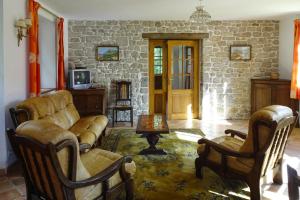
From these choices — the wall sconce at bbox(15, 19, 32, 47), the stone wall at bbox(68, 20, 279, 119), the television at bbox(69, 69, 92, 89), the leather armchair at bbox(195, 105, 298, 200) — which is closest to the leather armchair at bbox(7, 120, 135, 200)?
the leather armchair at bbox(195, 105, 298, 200)

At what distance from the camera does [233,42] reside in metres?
7.45

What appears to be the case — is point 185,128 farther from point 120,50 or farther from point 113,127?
point 120,50

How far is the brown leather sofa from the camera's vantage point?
3520mm

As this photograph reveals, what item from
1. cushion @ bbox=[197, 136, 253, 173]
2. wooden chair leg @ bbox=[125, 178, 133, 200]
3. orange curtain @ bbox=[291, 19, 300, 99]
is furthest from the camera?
orange curtain @ bbox=[291, 19, 300, 99]

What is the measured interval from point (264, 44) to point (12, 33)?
5.93 metres

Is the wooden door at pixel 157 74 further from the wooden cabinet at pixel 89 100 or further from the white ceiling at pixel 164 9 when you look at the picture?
the wooden cabinet at pixel 89 100

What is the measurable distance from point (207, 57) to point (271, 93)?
5.74 ft

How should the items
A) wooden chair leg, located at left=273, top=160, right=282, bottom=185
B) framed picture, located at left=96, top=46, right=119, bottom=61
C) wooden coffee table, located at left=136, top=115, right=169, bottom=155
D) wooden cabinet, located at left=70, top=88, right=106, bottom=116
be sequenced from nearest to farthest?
1. wooden chair leg, located at left=273, top=160, right=282, bottom=185
2. wooden coffee table, located at left=136, top=115, right=169, bottom=155
3. wooden cabinet, located at left=70, top=88, right=106, bottom=116
4. framed picture, located at left=96, top=46, right=119, bottom=61

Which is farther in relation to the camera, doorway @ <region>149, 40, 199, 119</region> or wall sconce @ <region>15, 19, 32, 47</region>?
doorway @ <region>149, 40, 199, 119</region>

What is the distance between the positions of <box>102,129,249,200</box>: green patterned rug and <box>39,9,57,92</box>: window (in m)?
1.96

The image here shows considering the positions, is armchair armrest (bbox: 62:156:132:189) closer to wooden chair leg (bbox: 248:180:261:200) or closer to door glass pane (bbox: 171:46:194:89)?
wooden chair leg (bbox: 248:180:261:200)

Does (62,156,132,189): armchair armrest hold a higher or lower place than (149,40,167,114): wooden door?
lower

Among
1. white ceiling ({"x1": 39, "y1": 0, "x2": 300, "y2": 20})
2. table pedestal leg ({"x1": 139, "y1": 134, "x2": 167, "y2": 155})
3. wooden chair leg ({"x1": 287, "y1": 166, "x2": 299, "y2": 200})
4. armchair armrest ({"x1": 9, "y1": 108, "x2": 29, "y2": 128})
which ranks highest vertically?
white ceiling ({"x1": 39, "y1": 0, "x2": 300, "y2": 20})

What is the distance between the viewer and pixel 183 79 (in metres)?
7.65
